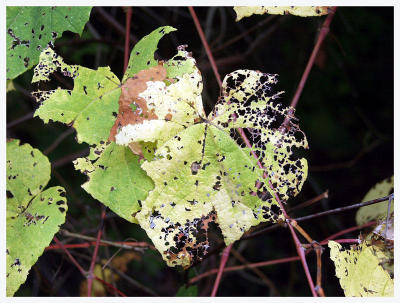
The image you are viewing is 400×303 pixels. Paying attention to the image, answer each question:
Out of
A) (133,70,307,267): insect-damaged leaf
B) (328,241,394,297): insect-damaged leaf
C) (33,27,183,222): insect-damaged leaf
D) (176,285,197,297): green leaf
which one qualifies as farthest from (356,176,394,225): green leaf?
(33,27,183,222): insect-damaged leaf

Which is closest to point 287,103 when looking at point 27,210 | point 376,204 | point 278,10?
point 376,204

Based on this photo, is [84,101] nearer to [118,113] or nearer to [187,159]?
[118,113]

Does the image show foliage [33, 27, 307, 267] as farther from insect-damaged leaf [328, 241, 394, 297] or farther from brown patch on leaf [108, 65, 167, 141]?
insect-damaged leaf [328, 241, 394, 297]

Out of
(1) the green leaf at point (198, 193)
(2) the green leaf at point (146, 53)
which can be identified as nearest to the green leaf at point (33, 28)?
(2) the green leaf at point (146, 53)

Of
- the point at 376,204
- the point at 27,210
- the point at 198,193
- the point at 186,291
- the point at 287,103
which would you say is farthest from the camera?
the point at 287,103
